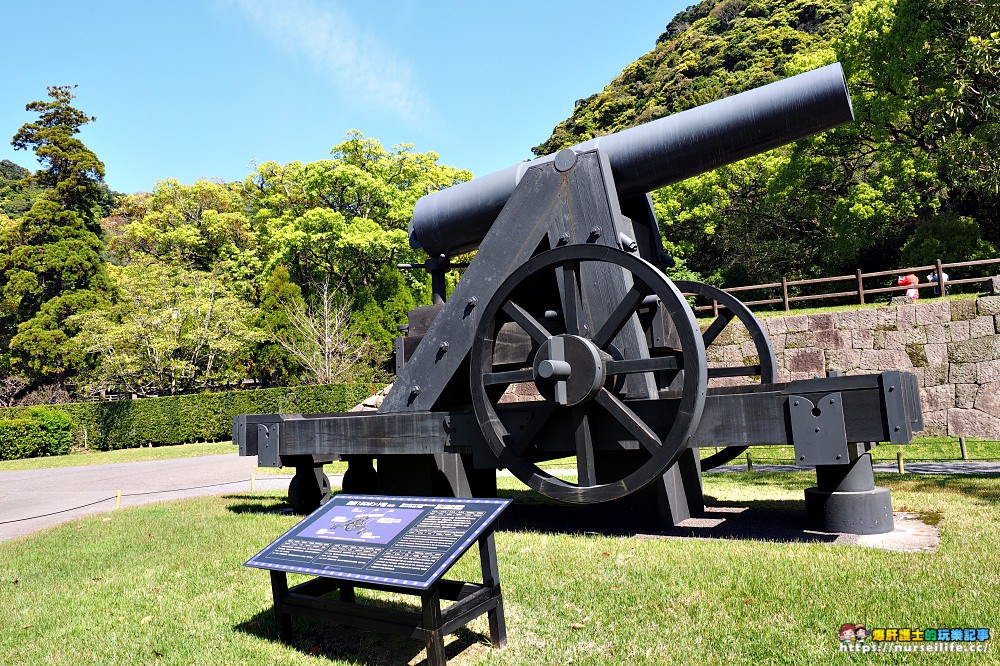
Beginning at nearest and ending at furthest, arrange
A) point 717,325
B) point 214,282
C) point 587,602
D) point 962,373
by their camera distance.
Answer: point 587,602
point 717,325
point 962,373
point 214,282

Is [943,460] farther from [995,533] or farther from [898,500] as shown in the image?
[995,533]

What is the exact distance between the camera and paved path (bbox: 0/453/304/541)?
924 centimetres

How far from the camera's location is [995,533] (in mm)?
4473

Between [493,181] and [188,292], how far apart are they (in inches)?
972

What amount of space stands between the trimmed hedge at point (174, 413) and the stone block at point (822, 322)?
14.5 metres

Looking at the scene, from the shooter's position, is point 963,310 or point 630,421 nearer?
point 630,421

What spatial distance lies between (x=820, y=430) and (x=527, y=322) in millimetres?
1739

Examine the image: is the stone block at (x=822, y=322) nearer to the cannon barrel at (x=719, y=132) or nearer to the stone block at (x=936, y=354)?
the stone block at (x=936, y=354)

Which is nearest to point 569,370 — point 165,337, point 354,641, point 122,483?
point 354,641

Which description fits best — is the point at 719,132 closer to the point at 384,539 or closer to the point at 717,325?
the point at 717,325

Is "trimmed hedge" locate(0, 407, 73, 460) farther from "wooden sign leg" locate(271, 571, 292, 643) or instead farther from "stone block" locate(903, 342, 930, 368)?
"stone block" locate(903, 342, 930, 368)

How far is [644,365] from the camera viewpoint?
163 inches

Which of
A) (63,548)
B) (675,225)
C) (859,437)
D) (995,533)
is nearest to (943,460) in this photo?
(995,533)

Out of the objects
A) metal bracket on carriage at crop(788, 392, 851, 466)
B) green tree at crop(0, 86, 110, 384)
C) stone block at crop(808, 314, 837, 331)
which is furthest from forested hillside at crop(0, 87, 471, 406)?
metal bracket on carriage at crop(788, 392, 851, 466)
